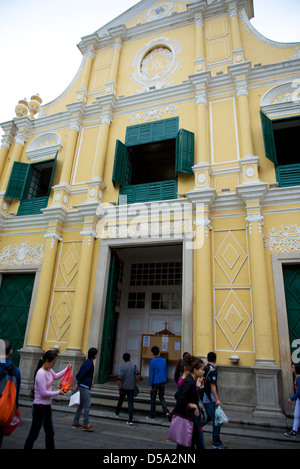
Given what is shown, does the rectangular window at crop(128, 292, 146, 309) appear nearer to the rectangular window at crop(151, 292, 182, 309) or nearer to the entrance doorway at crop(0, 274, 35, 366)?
the rectangular window at crop(151, 292, 182, 309)

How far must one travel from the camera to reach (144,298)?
36.9 feet

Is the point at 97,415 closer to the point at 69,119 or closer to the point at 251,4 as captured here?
the point at 69,119

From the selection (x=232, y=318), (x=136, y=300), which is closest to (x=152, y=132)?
(x=136, y=300)

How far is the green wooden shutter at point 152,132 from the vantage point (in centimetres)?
943

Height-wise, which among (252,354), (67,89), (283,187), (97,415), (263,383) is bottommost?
(97,415)

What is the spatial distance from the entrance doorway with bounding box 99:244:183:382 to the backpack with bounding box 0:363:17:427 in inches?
262

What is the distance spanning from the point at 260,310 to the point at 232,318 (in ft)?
2.23

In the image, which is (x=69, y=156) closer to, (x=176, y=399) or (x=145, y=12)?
(x=145, y=12)

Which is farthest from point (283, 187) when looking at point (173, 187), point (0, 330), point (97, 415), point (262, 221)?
point (0, 330)

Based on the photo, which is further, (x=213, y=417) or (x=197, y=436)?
(x=213, y=417)

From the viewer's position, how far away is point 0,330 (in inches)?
365

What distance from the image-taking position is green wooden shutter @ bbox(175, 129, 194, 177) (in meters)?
8.43

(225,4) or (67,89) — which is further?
(67,89)

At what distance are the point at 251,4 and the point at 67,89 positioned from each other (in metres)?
7.42
